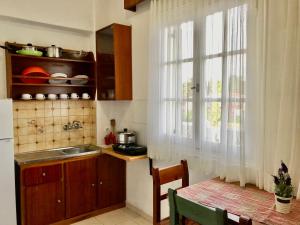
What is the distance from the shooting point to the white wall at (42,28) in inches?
106

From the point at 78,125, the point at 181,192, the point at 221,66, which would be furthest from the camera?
the point at 78,125

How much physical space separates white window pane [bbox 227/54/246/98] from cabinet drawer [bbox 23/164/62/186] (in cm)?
196

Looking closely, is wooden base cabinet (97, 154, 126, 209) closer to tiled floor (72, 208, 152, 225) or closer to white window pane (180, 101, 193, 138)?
tiled floor (72, 208, 152, 225)

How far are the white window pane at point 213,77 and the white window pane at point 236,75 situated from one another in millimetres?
99

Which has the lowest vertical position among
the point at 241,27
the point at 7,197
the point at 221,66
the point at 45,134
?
the point at 7,197

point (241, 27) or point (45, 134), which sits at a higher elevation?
point (241, 27)

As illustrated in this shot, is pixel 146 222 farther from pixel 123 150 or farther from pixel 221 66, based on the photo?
pixel 221 66

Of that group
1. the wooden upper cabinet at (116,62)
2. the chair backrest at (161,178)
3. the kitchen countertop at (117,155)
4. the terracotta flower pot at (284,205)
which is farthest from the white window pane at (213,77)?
the wooden upper cabinet at (116,62)

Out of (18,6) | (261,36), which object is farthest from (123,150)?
(18,6)

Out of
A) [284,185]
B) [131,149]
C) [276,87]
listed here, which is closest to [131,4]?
[131,149]

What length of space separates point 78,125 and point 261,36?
8.03 feet

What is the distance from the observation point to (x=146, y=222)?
9.02 ft

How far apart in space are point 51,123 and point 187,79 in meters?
1.85

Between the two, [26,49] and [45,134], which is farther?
[45,134]
